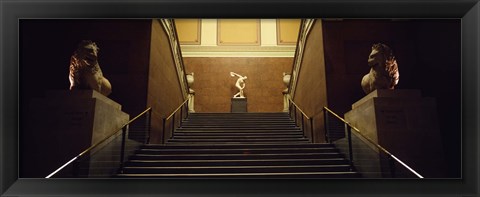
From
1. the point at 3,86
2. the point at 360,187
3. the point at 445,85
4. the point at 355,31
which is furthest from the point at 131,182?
the point at 355,31

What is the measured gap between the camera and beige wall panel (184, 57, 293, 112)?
13891 millimetres

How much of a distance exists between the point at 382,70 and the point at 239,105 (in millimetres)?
7957

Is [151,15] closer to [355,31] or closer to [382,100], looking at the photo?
[382,100]

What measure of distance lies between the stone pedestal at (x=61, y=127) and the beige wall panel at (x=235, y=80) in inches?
355

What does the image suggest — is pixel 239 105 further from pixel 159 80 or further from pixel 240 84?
pixel 159 80

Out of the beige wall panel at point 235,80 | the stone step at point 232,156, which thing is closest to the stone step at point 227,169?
the stone step at point 232,156

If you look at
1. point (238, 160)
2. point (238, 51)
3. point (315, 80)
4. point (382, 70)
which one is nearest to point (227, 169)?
point (238, 160)

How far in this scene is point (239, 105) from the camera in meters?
13.0

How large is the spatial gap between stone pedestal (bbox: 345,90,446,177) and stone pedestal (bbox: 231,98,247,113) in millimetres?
8017

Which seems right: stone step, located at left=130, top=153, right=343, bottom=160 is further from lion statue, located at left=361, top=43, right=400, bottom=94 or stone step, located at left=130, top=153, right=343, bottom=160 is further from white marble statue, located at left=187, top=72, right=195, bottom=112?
white marble statue, located at left=187, top=72, right=195, bottom=112

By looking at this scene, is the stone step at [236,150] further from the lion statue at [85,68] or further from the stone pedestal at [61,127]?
the lion statue at [85,68]

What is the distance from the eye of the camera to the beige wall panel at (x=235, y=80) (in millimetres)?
13891

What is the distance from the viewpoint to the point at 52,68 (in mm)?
4680

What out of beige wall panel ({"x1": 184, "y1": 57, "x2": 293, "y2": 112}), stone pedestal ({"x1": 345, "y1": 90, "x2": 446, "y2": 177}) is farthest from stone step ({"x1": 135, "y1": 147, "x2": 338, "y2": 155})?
beige wall panel ({"x1": 184, "y1": 57, "x2": 293, "y2": 112})
